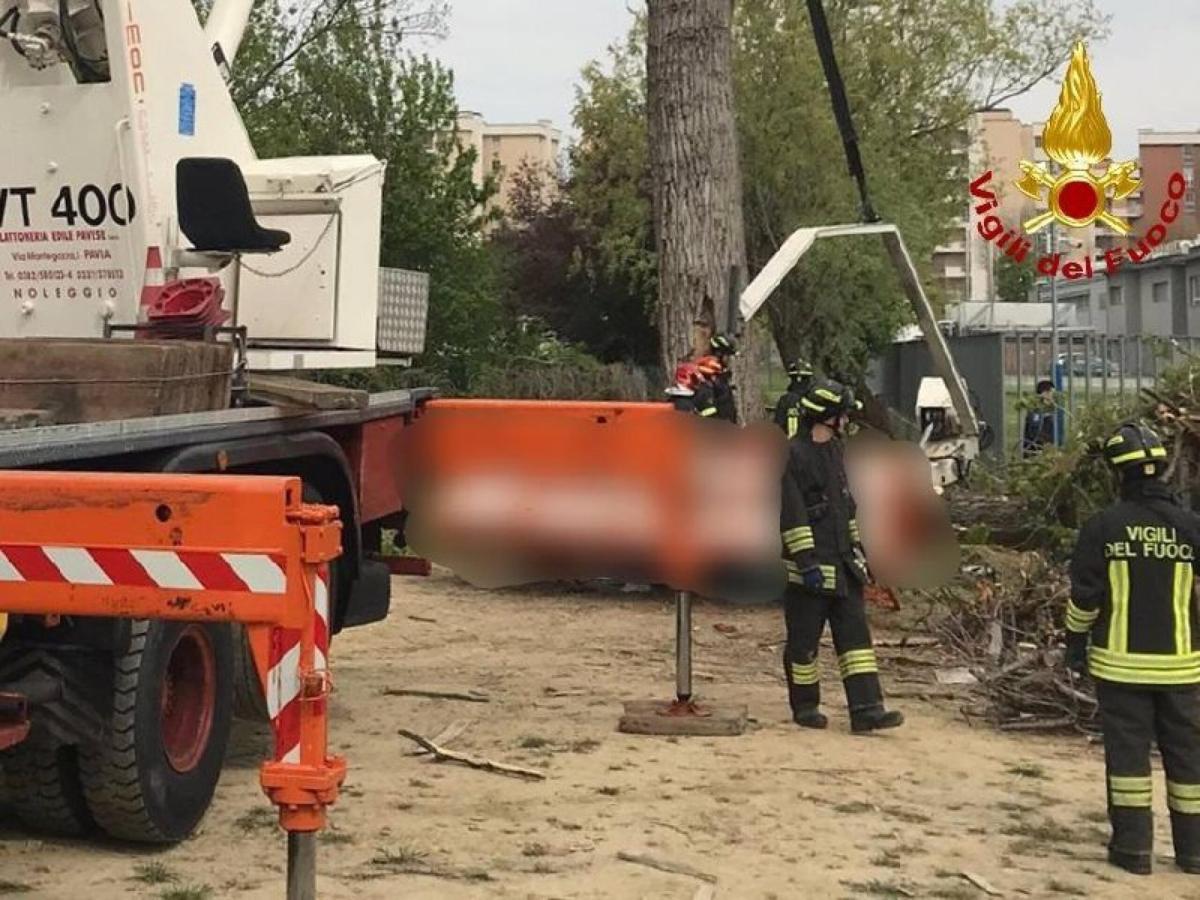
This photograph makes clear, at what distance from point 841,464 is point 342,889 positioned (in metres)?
3.91

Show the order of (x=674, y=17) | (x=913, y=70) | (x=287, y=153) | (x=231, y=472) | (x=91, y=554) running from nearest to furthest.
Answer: (x=91, y=554)
(x=231, y=472)
(x=674, y=17)
(x=287, y=153)
(x=913, y=70)

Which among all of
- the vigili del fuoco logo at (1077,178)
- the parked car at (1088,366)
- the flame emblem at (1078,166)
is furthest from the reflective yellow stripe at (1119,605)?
the parked car at (1088,366)

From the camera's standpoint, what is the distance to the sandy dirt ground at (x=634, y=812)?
5.56m

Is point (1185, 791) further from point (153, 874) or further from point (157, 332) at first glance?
point (157, 332)

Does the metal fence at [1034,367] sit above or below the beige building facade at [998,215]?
below

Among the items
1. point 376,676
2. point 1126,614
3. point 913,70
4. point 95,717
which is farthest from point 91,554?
point 913,70

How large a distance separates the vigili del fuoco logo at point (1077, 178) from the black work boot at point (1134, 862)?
37.3ft

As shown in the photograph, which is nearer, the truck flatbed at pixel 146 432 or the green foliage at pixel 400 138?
the truck flatbed at pixel 146 432

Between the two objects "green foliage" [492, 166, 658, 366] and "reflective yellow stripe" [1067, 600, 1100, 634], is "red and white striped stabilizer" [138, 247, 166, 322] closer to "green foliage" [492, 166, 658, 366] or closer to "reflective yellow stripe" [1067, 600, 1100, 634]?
"reflective yellow stripe" [1067, 600, 1100, 634]

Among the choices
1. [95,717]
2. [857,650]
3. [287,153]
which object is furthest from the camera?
[287,153]

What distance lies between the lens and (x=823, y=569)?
8133 mm

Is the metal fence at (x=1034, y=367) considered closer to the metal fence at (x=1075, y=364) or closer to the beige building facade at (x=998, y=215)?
the metal fence at (x=1075, y=364)

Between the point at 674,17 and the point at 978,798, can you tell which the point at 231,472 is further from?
the point at 674,17

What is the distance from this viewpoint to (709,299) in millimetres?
12641
